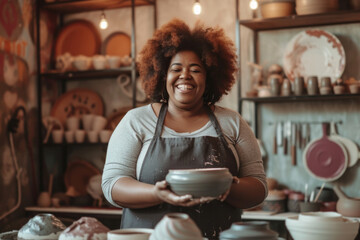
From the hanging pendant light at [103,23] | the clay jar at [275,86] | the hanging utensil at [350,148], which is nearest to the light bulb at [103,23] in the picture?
the hanging pendant light at [103,23]

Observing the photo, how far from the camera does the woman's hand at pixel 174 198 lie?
1.70 m

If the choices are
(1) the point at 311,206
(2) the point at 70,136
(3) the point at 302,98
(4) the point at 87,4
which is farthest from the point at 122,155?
(4) the point at 87,4

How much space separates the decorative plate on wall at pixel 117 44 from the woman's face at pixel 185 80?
2.12 metres

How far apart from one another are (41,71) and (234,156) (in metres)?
2.61

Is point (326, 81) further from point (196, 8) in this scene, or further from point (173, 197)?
point (173, 197)

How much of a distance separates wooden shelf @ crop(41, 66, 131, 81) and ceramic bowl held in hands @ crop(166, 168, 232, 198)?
2.50m

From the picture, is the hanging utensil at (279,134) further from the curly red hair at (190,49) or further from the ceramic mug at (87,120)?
the curly red hair at (190,49)

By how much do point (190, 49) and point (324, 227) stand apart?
999mm

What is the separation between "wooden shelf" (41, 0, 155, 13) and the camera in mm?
4277

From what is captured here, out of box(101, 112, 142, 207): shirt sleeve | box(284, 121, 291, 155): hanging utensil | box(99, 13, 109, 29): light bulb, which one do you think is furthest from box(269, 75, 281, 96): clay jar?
box(101, 112, 142, 207): shirt sleeve

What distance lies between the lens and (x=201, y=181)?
65.4 inches

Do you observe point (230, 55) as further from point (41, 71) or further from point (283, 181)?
point (41, 71)

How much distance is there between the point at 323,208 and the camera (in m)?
3.66

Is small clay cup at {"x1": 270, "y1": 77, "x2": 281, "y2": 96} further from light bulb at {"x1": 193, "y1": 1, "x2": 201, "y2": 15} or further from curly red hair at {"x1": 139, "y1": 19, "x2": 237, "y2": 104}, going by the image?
curly red hair at {"x1": 139, "y1": 19, "x2": 237, "y2": 104}
